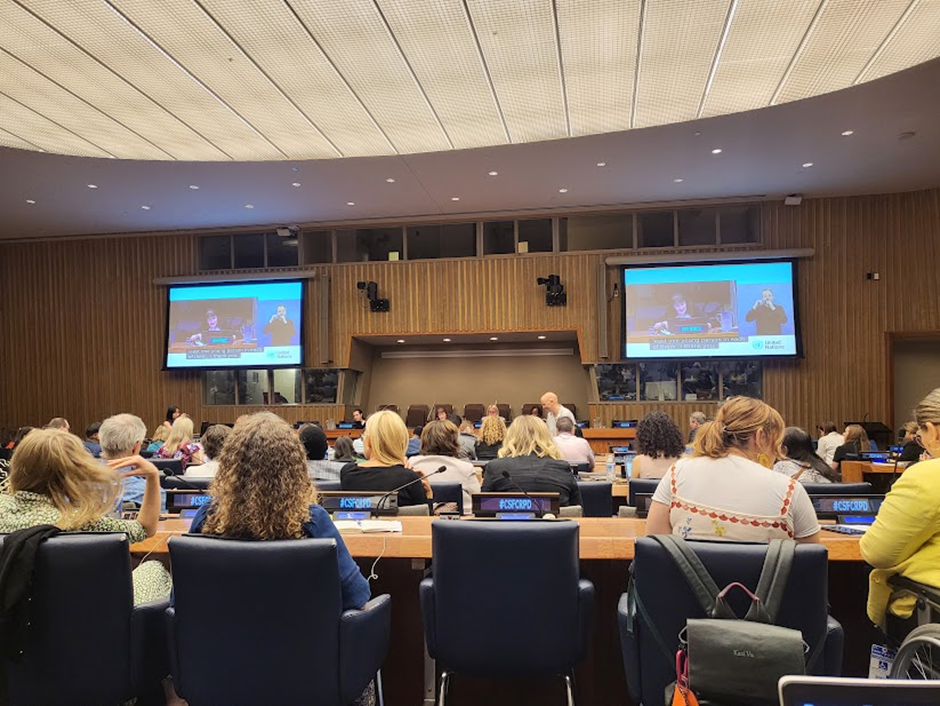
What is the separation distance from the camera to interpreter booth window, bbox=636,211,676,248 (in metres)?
12.4

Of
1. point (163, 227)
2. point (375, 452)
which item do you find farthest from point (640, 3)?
point (163, 227)

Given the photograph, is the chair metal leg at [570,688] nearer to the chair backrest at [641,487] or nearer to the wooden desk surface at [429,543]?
the wooden desk surface at [429,543]

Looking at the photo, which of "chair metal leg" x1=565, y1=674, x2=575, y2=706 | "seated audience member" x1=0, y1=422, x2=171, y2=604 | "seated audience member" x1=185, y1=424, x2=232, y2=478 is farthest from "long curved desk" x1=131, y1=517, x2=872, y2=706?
"seated audience member" x1=185, y1=424, x2=232, y2=478

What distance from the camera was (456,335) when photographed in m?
13.0

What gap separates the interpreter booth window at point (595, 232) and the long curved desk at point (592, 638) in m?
10.4

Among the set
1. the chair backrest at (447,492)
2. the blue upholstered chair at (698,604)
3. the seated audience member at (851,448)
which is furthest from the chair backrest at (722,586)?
the seated audience member at (851,448)

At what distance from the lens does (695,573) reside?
1.66m

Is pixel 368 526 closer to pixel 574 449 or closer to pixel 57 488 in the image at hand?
pixel 57 488

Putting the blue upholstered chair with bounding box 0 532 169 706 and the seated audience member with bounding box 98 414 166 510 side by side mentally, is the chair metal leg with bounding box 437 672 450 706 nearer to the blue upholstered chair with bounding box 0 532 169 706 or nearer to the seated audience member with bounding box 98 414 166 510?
the blue upholstered chair with bounding box 0 532 169 706

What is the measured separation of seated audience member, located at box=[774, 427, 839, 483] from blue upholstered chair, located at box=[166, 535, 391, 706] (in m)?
2.70

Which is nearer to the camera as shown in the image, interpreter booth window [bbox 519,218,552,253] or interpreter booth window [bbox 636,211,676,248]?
interpreter booth window [bbox 636,211,676,248]

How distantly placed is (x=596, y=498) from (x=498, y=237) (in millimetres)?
9571

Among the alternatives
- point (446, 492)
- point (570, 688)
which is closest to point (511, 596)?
point (570, 688)

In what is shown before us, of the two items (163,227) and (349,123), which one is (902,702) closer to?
(349,123)
